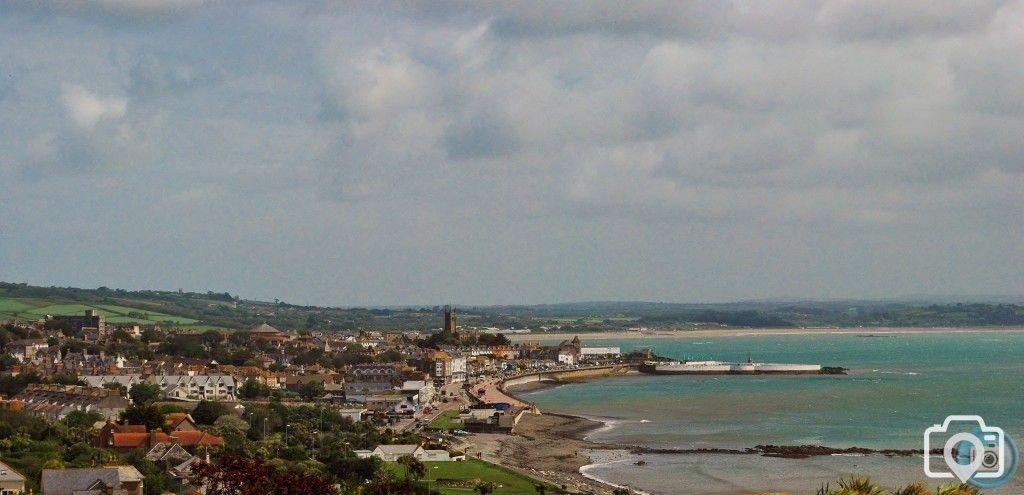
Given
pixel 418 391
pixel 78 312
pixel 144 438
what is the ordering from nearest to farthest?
pixel 144 438 → pixel 418 391 → pixel 78 312

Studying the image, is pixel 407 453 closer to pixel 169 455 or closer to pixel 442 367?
Result: pixel 169 455

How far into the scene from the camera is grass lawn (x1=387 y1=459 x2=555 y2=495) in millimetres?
35875

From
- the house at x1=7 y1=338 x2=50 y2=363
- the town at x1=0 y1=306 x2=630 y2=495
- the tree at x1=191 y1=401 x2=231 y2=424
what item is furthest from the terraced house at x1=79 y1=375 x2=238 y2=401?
the house at x1=7 y1=338 x2=50 y2=363

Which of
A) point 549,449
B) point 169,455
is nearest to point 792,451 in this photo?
point 549,449

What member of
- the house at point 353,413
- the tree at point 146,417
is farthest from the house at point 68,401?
the house at point 353,413

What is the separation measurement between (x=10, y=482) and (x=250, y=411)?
2263cm

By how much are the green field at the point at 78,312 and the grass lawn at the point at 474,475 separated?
93.0 m

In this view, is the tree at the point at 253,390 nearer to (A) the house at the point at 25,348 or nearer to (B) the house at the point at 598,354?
(A) the house at the point at 25,348

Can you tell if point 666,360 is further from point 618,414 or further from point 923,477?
point 923,477

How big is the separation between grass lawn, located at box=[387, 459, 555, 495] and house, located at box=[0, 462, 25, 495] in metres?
10.3

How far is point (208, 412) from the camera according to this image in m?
47.3

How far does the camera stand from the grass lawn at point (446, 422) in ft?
187

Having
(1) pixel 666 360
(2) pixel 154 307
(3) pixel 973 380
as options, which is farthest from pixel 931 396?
(2) pixel 154 307

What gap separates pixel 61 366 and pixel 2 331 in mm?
17324
